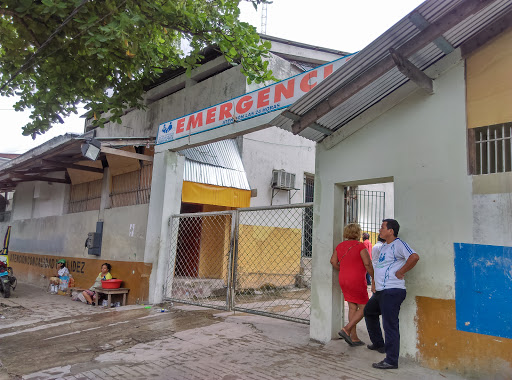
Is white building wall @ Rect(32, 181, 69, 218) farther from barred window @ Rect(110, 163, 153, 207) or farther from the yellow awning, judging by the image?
the yellow awning

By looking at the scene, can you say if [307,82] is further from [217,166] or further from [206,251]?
[206,251]

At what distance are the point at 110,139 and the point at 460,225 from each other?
6.92 m

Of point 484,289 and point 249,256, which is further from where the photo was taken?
point 249,256

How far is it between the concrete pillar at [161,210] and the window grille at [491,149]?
5.46 meters

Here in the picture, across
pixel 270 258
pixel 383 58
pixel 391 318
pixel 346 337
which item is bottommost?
pixel 346 337

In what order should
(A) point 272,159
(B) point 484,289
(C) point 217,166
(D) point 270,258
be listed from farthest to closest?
(A) point 272,159
(D) point 270,258
(C) point 217,166
(B) point 484,289

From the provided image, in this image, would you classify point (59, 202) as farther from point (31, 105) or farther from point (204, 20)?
point (204, 20)

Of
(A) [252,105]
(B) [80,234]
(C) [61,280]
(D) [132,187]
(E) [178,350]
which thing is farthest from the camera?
(B) [80,234]

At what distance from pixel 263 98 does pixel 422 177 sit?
2.75m

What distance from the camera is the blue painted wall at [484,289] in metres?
3.18

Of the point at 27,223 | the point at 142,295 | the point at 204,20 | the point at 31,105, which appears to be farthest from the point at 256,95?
the point at 27,223

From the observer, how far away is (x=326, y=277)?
458 cm

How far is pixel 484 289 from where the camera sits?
10.8 ft

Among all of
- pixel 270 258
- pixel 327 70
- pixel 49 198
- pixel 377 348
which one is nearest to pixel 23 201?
pixel 49 198
